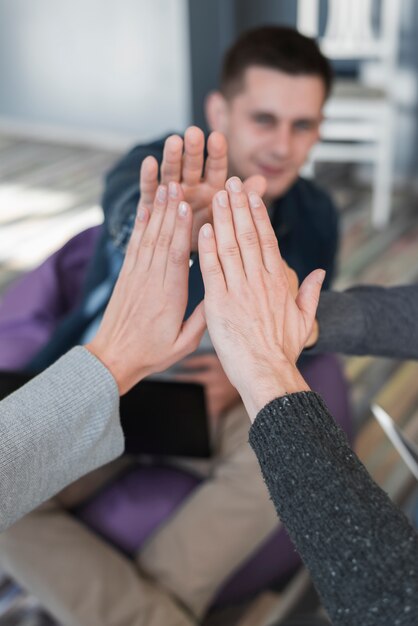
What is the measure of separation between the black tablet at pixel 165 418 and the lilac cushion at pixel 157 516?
0.09 meters

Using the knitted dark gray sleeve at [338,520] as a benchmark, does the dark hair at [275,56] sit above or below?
above

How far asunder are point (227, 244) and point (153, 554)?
895mm

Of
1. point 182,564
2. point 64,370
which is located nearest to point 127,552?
point 182,564

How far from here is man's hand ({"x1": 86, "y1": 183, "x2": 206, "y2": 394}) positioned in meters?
0.78

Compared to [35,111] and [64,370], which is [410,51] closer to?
[35,111]

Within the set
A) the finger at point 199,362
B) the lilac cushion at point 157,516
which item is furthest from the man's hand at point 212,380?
the lilac cushion at point 157,516

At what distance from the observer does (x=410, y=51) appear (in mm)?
3703

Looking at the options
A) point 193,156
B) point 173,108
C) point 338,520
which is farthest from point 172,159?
point 173,108

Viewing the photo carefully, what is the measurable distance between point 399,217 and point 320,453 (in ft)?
10.1

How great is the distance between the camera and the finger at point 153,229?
2.58 ft

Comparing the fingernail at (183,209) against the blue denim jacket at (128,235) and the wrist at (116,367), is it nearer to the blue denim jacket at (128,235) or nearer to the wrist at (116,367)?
the wrist at (116,367)

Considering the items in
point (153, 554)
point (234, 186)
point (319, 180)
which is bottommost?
point (319, 180)

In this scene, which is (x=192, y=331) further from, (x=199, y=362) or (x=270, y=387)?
(x=199, y=362)

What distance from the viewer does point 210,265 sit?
70 centimetres
